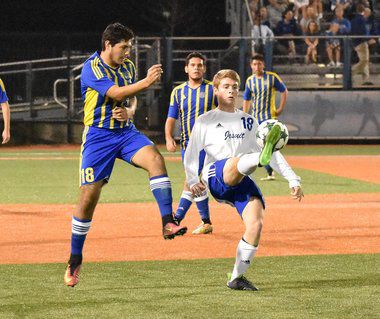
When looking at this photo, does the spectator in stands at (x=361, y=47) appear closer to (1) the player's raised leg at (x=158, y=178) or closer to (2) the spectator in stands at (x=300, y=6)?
(2) the spectator in stands at (x=300, y=6)

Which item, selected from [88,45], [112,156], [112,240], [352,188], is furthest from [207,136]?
[88,45]

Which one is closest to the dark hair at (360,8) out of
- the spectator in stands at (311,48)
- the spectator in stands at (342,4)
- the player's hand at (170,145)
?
the spectator in stands at (342,4)

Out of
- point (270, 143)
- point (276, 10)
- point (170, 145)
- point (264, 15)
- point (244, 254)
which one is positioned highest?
point (276, 10)

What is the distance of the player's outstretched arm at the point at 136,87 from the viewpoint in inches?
328

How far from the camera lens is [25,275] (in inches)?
371

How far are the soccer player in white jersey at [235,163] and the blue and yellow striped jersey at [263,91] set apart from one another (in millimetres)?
10117

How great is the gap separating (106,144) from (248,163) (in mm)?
1433

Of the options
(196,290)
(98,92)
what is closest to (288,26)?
(98,92)

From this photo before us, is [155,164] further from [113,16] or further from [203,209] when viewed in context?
[113,16]

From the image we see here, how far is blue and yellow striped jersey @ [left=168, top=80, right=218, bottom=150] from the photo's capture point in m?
12.8

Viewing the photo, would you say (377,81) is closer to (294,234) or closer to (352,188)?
(352,188)

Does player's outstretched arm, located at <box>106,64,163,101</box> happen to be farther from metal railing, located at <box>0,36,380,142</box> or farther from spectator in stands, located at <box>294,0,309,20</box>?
spectator in stands, located at <box>294,0,309,20</box>

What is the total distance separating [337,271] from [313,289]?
0.99 m

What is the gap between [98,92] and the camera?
891 cm
